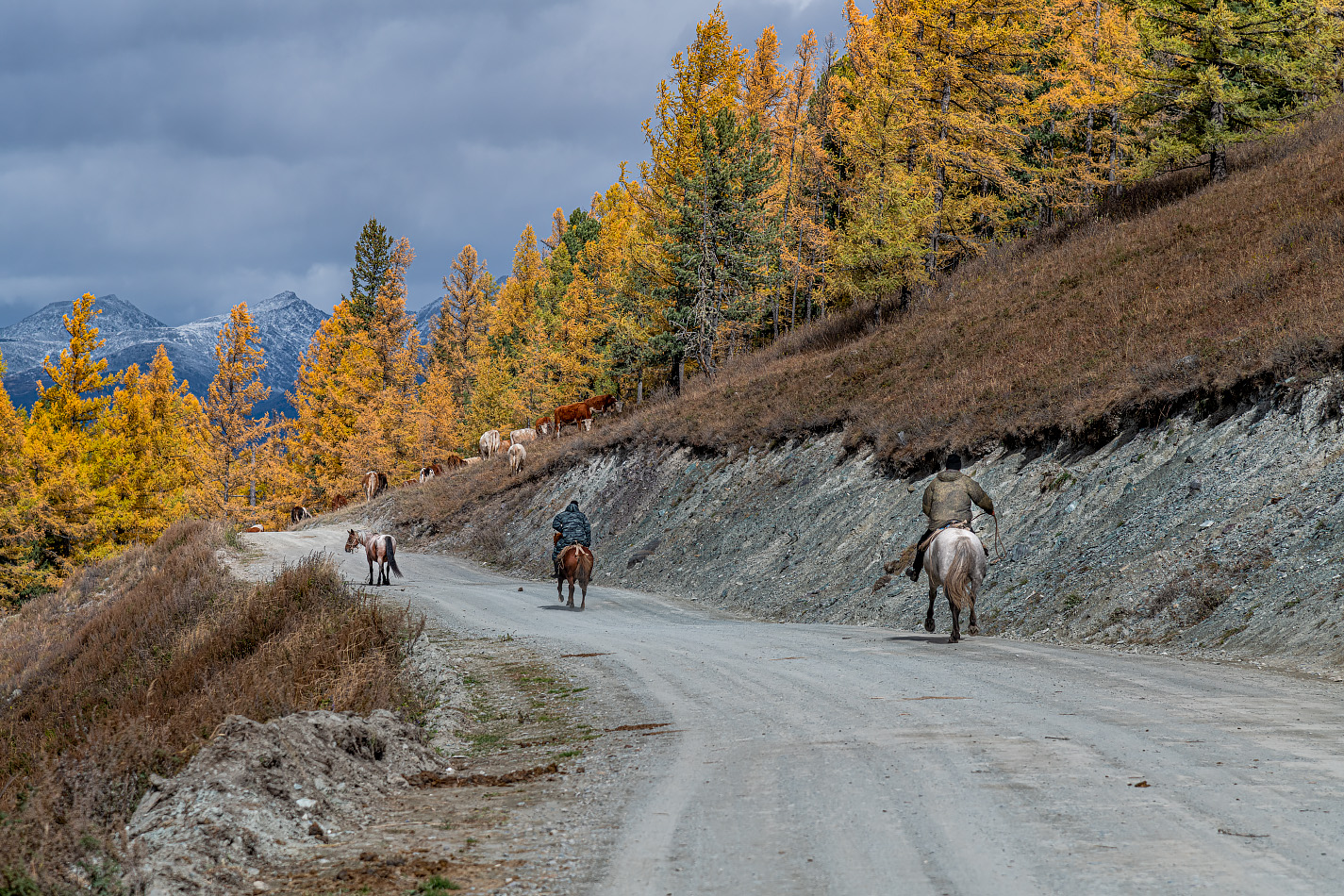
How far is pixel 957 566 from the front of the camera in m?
11.4

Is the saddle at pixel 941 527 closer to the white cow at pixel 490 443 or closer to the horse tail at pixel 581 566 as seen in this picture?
the horse tail at pixel 581 566

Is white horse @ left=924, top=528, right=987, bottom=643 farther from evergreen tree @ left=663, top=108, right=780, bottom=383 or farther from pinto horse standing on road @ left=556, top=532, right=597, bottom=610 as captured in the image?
evergreen tree @ left=663, top=108, right=780, bottom=383

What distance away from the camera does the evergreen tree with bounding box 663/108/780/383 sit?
117 feet

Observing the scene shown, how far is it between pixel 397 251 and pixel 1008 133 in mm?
43496

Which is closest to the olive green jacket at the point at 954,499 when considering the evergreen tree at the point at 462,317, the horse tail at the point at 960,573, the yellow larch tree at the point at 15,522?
the horse tail at the point at 960,573

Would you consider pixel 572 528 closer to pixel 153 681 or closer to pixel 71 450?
pixel 153 681

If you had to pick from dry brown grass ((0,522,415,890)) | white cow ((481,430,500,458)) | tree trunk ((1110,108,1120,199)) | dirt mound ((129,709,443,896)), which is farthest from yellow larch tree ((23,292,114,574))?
tree trunk ((1110,108,1120,199))

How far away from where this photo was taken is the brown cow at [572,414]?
142ft

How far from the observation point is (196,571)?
20516mm

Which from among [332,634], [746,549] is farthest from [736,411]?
[332,634]

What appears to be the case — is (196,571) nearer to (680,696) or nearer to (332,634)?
(332,634)

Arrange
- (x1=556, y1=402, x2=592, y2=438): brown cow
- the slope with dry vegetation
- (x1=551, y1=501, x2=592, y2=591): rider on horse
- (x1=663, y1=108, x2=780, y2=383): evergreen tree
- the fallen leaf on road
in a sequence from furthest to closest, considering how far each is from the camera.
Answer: (x1=556, y1=402, x2=592, y2=438): brown cow < (x1=663, y1=108, x2=780, y2=383): evergreen tree < (x1=551, y1=501, x2=592, y2=591): rider on horse < the slope with dry vegetation < the fallen leaf on road

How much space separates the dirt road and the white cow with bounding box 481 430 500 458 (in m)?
37.2

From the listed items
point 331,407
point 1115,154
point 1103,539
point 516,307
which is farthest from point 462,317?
point 1103,539
